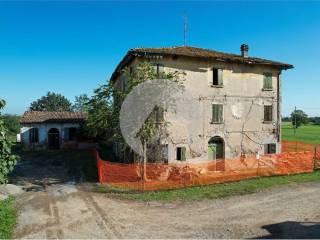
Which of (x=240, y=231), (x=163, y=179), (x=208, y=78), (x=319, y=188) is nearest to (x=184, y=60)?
(x=208, y=78)

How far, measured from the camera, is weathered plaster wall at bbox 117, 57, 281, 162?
22.5 metres

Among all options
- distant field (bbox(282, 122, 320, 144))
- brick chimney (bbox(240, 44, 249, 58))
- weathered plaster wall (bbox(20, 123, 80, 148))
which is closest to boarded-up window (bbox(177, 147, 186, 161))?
brick chimney (bbox(240, 44, 249, 58))

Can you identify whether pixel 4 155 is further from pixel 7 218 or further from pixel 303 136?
pixel 303 136

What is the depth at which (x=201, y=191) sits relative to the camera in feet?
56.1

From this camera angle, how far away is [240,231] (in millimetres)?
11570

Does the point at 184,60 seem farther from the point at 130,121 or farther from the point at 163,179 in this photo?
the point at 163,179

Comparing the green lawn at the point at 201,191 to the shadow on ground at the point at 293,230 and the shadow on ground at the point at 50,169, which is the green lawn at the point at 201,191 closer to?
the shadow on ground at the point at 50,169

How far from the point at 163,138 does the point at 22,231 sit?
1100 centimetres

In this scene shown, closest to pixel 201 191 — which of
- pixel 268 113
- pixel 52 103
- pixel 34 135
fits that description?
pixel 268 113

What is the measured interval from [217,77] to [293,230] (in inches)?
558

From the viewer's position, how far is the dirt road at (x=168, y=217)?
450 inches

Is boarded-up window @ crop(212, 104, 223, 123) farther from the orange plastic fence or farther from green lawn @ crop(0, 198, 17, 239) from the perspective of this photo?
green lawn @ crop(0, 198, 17, 239)

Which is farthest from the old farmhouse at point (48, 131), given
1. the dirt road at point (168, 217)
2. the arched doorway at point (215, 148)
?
the dirt road at point (168, 217)

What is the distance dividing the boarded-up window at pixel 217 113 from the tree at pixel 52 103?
78268 mm
